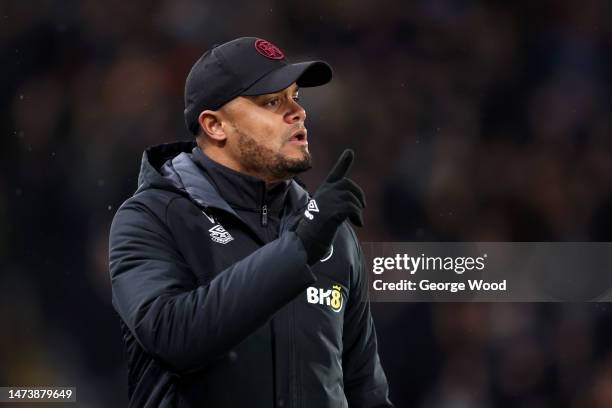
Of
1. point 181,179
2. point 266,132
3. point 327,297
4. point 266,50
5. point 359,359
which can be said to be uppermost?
point 266,50

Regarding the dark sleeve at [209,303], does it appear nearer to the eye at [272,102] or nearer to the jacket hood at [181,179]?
the jacket hood at [181,179]

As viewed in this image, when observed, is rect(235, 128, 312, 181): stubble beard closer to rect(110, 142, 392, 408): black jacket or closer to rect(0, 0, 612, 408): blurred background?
rect(110, 142, 392, 408): black jacket

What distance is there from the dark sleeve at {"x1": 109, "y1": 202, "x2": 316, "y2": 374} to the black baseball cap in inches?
12.9

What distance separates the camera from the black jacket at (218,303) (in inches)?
52.1

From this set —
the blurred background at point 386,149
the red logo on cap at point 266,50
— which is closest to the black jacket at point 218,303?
the red logo on cap at point 266,50

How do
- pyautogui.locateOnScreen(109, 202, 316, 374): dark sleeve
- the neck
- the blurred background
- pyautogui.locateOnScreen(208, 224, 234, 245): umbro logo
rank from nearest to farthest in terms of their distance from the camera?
pyautogui.locateOnScreen(109, 202, 316, 374): dark sleeve, pyautogui.locateOnScreen(208, 224, 234, 245): umbro logo, the neck, the blurred background

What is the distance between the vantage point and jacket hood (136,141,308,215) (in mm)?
1566

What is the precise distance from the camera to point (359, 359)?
5.61 feet

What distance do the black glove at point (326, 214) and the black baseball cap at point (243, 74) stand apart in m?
0.28

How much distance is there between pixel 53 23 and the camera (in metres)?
3.43

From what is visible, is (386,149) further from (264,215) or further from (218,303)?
(218,303)

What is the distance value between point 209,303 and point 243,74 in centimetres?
44

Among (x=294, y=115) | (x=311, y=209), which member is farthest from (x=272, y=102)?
(x=311, y=209)

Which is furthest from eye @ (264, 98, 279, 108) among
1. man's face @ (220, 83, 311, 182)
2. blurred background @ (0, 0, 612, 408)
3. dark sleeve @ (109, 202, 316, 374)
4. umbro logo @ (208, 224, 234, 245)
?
blurred background @ (0, 0, 612, 408)
